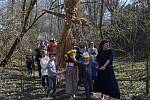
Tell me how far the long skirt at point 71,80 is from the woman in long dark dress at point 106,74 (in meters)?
0.78

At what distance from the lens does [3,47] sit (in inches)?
895

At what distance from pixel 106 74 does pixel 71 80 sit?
124cm

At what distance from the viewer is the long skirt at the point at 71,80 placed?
12389 mm

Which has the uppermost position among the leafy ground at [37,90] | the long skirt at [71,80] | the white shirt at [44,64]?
the white shirt at [44,64]

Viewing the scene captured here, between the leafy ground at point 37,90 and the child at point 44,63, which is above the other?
the child at point 44,63

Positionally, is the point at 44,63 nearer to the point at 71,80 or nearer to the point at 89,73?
the point at 71,80

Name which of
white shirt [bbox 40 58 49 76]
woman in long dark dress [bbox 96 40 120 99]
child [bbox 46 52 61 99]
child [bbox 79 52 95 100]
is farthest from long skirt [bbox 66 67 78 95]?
white shirt [bbox 40 58 49 76]

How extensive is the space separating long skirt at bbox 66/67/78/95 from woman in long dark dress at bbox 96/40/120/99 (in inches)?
30.7

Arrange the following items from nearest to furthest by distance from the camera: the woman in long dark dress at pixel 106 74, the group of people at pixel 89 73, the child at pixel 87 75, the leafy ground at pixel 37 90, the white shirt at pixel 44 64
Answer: the woman in long dark dress at pixel 106 74
the group of people at pixel 89 73
the child at pixel 87 75
the leafy ground at pixel 37 90
the white shirt at pixel 44 64

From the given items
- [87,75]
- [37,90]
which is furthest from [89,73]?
[37,90]

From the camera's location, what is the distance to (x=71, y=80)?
1245 centimetres

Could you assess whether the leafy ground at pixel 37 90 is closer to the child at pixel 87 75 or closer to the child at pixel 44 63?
the child at pixel 87 75

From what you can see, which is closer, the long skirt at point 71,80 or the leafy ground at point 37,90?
the long skirt at point 71,80

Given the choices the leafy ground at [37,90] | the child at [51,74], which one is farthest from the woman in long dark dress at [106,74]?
the child at [51,74]
